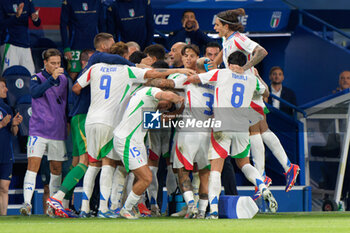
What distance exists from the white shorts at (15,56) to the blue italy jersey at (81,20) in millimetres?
733

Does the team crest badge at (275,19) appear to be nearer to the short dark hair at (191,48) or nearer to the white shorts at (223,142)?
the short dark hair at (191,48)

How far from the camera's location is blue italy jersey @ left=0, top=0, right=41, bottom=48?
11.6 metres

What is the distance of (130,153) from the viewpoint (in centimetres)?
816

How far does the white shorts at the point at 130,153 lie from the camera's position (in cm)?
816

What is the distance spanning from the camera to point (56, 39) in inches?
506

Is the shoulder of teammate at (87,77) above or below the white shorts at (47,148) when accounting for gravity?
above

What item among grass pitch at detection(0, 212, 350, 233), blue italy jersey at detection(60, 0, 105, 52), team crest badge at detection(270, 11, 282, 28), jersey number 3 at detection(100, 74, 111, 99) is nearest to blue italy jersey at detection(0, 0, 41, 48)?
blue italy jersey at detection(60, 0, 105, 52)

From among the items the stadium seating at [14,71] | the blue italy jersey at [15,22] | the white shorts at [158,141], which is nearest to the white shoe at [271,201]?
the white shorts at [158,141]

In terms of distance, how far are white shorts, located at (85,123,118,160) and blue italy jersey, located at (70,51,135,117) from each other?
465 mm

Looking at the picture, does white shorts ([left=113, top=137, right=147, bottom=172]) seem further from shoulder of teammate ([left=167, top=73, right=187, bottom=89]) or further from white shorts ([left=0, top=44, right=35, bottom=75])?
white shorts ([left=0, top=44, right=35, bottom=75])

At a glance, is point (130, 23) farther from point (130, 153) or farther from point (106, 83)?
point (130, 153)

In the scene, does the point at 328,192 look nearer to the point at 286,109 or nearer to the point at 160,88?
the point at 286,109

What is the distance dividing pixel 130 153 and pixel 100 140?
2.00 feet

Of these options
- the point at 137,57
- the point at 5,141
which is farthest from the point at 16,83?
the point at 137,57
